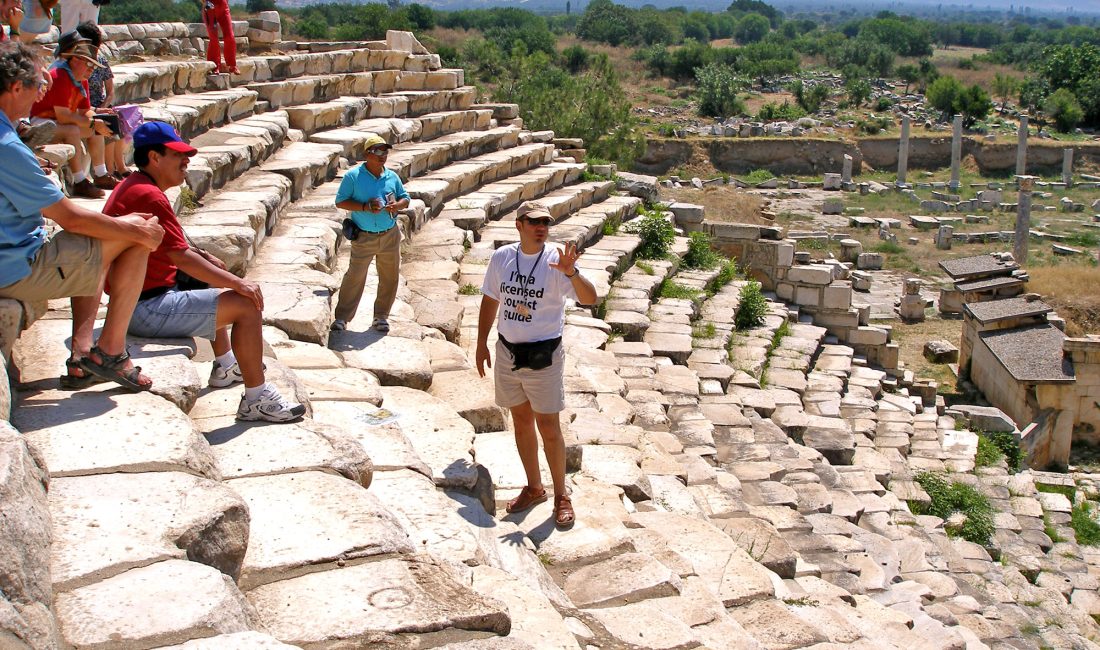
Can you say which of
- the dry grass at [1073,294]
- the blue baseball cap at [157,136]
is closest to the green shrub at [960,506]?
the dry grass at [1073,294]

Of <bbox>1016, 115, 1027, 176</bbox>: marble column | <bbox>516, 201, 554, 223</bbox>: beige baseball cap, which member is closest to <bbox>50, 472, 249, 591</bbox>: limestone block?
<bbox>516, 201, 554, 223</bbox>: beige baseball cap

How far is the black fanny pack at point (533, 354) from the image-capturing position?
5.39 metres

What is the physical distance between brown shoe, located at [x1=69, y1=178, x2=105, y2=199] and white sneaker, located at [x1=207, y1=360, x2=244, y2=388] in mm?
2984

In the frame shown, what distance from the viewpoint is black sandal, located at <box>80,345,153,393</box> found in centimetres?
429

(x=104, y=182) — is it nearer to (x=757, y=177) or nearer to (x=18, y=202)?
(x=18, y=202)

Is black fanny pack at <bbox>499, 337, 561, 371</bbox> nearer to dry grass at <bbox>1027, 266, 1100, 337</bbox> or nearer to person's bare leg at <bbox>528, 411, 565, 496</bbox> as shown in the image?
person's bare leg at <bbox>528, 411, 565, 496</bbox>

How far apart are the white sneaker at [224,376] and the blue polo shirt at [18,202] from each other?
3.74ft

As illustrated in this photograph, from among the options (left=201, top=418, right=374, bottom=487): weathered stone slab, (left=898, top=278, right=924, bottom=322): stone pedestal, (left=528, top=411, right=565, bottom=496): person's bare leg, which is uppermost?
(left=201, top=418, right=374, bottom=487): weathered stone slab

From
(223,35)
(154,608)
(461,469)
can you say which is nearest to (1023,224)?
(223,35)

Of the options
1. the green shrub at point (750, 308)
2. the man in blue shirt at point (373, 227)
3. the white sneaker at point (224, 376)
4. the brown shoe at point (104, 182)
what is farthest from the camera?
the green shrub at point (750, 308)

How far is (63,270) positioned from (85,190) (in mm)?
3515

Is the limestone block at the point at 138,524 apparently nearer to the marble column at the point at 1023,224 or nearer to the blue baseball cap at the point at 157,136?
the blue baseball cap at the point at 157,136

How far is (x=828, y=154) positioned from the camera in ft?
142

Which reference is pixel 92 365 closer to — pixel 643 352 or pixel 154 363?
pixel 154 363
